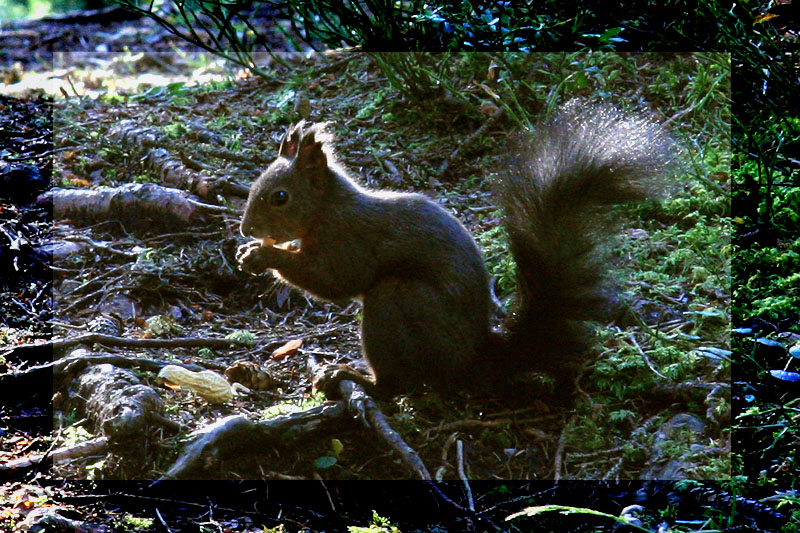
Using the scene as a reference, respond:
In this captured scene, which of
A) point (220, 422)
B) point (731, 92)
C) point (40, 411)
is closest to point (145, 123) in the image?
point (40, 411)

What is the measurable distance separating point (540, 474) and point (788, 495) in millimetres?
730

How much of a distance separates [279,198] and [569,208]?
1209 mm

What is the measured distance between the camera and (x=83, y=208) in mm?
4504

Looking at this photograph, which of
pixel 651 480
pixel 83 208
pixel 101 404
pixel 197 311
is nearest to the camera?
pixel 651 480

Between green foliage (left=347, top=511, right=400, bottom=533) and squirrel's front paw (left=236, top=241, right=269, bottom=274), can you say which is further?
squirrel's front paw (left=236, top=241, right=269, bottom=274)

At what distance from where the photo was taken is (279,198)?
11.6 feet

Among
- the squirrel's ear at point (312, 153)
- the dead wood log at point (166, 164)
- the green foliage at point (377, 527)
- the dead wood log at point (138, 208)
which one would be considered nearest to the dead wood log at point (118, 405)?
the green foliage at point (377, 527)

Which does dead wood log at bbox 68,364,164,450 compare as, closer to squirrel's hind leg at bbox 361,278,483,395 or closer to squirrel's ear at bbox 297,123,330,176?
squirrel's hind leg at bbox 361,278,483,395

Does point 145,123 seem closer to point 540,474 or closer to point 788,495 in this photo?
point 540,474

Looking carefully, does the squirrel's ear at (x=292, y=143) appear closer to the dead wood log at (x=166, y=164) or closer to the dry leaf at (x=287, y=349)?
the dry leaf at (x=287, y=349)

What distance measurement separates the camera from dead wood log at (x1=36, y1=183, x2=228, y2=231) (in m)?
4.46

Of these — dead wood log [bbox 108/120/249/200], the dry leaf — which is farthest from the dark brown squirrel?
dead wood log [bbox 108/120/249/200]

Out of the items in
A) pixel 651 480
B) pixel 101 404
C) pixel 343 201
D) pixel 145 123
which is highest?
pixel 145 123

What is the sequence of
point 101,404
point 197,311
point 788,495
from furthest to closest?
point 197,311
point 101,404
point 788,495
